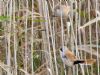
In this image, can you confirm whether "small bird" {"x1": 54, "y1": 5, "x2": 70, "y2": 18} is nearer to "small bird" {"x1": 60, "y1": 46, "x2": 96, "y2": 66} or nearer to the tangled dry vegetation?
the tangled dry vegetation

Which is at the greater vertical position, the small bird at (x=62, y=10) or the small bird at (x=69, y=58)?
the small bird at (x=62, y=10)

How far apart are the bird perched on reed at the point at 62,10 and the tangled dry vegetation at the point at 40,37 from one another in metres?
0.02

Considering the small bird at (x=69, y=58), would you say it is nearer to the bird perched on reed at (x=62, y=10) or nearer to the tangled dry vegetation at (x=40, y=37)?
the tangled dry vegetation at (x=40, y=37)

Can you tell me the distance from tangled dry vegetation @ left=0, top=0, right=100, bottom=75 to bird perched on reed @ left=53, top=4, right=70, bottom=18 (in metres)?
0.02

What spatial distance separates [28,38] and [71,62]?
1.18ft

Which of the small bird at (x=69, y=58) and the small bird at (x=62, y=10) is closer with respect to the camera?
the small bird at (x=69, y=58)

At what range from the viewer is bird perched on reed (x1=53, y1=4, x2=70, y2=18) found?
1.78 metres

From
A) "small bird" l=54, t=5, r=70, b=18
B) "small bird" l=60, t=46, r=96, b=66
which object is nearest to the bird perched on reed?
"small bird" l=54, t=5, r=70, b=18

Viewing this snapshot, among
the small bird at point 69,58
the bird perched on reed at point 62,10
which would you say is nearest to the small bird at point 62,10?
the bird perched on reed at point 62,10

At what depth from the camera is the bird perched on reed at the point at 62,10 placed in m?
1.78

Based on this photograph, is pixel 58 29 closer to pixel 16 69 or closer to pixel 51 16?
pixel 51 16

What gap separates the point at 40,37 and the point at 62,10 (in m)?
0.26

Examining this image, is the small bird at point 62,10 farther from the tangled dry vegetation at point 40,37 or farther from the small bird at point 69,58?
the small bird at point 69,58

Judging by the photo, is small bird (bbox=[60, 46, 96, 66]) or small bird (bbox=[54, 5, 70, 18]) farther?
small bird (bbox=[54, 5, 70, 18])
